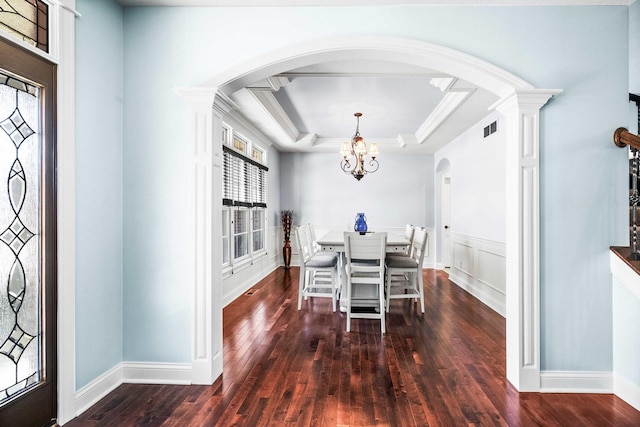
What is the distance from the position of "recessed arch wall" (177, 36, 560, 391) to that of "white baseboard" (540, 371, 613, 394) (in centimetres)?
8

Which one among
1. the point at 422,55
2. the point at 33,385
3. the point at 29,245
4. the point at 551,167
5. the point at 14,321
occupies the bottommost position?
the point at 33,385

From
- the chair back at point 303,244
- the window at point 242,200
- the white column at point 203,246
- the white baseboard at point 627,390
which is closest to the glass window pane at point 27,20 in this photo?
Result: the white column at point 203,246

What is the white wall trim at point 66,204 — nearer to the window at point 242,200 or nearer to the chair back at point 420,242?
the window at point 242,200

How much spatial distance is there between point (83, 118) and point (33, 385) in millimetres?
1505

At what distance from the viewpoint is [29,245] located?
1.95 m

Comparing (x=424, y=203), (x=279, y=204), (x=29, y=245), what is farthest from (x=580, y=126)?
(x=279, y=204)

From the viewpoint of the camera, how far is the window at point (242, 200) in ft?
16.5

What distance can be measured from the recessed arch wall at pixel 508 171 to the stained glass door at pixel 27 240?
33.0 inches

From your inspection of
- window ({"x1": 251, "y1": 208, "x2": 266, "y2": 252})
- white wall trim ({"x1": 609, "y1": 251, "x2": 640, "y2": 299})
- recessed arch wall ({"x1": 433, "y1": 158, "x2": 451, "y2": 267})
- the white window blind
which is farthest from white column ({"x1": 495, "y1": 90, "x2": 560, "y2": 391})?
recessed arch wall ({"x1": 433, "y1": 158, "x2": 451, "y2": 267})

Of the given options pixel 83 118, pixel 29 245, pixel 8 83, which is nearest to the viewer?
pixel 8 83

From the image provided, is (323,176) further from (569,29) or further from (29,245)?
(29,245)

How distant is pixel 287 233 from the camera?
26.3 feet

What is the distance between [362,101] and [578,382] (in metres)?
3.83

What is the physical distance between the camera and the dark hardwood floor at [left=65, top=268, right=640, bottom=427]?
220cm
